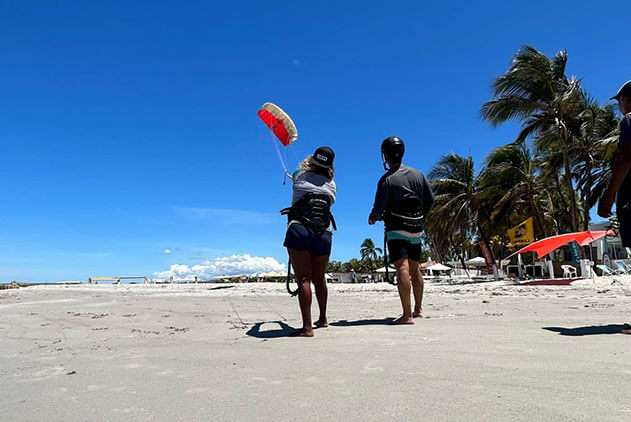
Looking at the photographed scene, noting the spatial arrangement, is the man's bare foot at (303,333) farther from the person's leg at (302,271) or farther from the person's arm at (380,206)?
the person's arm at (380,206)

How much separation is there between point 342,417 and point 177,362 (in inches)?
49.4

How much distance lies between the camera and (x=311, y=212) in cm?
383

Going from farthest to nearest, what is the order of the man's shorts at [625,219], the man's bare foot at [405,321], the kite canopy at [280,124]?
the kite canopy at [280,124] < the man's bare foot at [405,321] < the man's shorts at [625,219]

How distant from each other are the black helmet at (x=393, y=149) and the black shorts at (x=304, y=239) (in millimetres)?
1187

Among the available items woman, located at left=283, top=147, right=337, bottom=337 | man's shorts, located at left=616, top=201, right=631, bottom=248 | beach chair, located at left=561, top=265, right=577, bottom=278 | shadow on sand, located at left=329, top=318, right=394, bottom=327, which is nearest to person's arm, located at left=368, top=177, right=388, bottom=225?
woman, located at left=283, top=147, right=337, bottom=337

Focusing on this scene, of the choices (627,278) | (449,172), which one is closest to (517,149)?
(449,172)

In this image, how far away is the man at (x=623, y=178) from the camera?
328 cm

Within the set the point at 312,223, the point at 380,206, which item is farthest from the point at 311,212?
the point at 380,206

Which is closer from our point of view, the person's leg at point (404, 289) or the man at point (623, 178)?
the man at point (623, 178)

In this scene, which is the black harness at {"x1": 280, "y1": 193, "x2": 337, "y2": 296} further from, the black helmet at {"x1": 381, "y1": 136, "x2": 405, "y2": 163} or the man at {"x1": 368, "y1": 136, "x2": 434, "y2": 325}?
the black helmet at {"x1": 381, "y1": 136, "x2": 405, "y2": 163}

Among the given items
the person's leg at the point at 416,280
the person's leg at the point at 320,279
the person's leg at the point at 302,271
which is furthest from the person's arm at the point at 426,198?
the person's leg at the point at 302,271

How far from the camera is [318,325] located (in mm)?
3875

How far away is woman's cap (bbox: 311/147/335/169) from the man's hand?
7.37 feet

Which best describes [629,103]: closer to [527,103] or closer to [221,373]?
[221,373]
